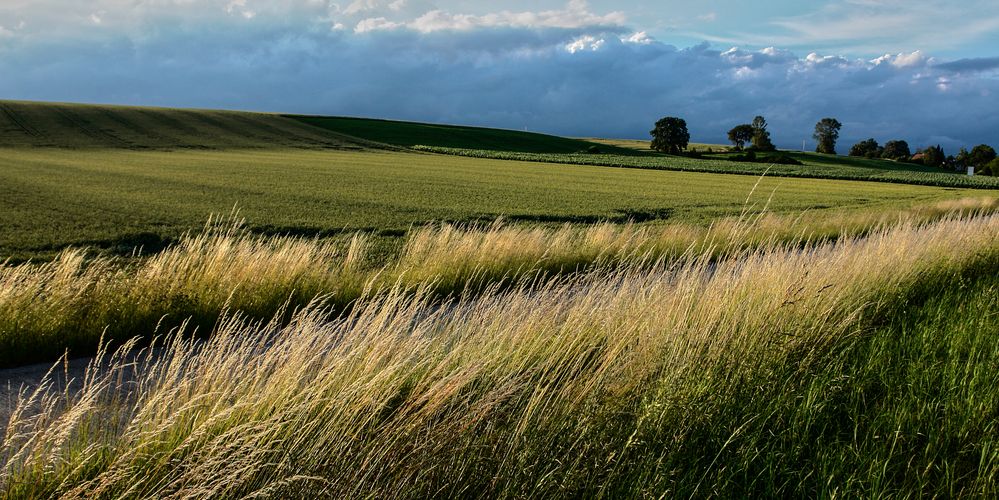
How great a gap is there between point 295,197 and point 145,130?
54478 mm

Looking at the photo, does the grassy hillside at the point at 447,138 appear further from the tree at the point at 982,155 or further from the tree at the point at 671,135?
the tree at the point at 982,155

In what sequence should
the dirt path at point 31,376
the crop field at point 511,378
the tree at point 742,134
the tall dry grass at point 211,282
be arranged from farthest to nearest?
the tree at point 742,134
the tall dry grass at point 211,282
the dirt path at point 31,376
the crop field at point 511,378

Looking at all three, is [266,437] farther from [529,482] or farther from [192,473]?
[529,482]

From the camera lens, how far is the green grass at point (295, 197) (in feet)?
61.2

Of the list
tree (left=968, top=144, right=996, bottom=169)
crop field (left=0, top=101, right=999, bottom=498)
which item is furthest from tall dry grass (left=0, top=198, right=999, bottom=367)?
tree (left=968, top=144, right=996, bottom=169)

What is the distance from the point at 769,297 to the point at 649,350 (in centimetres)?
169

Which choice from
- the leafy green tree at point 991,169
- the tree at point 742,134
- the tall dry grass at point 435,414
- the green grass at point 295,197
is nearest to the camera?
the tall dry grass at point 435,414

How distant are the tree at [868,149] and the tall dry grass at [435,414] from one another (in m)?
156

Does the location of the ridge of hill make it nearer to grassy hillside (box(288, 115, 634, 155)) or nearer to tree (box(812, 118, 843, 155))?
grassy hillside (box(288, 115, 634, 155))

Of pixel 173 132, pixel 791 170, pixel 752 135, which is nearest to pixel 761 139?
pixel 752 135

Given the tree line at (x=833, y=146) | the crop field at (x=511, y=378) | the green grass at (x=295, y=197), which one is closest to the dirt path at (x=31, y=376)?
the crop field at (x=511, y=378)

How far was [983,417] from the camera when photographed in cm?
433

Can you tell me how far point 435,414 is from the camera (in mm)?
3562

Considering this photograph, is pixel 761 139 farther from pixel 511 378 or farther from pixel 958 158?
pixel 511 378
